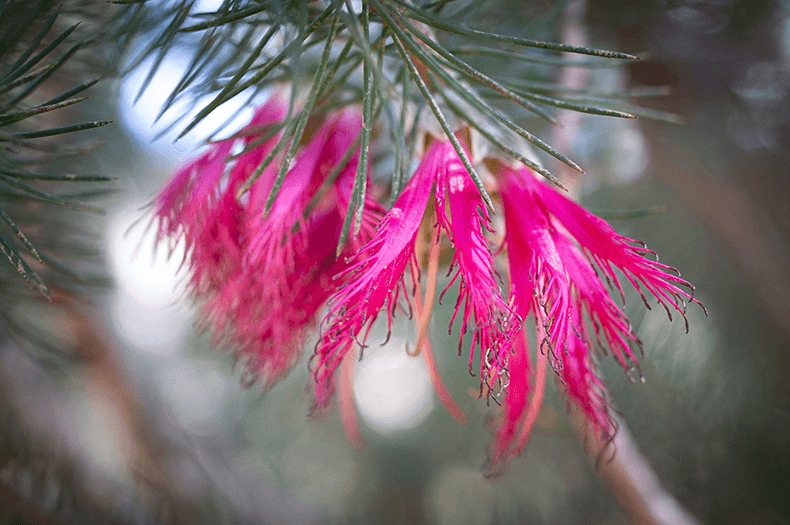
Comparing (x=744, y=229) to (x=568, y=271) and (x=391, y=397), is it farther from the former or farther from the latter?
(x=391, y=397)

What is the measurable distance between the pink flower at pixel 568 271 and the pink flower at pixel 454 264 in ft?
0.06

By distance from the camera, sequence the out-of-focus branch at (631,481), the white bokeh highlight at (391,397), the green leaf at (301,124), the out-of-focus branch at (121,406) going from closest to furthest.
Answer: the green leaf at (301,124), the out-of-focus branch at (631,481), the out-of-focus branch at (121,406), the white bokeh highlight at (391,397)

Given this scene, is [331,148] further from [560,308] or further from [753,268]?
[753,268]

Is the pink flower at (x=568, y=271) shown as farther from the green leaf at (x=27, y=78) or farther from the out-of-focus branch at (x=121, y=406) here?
the out-of-focus branch at (x=121, y=406)

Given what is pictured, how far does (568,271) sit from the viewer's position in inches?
9.2

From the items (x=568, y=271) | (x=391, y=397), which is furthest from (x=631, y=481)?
(x=391, y=397)

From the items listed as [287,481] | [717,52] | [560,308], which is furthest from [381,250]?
[287,481]

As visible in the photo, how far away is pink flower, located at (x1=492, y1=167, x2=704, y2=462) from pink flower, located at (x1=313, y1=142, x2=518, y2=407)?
18mm

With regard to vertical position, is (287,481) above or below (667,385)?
below

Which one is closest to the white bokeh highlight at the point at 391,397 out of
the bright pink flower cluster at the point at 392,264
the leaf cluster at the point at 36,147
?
the leaf cluster at the point at 36,147

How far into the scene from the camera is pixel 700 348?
Result: 2.37 feet

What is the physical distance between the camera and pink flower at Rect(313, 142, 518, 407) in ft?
0.70

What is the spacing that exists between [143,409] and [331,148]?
57 cm

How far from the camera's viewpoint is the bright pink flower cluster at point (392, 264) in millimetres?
217
